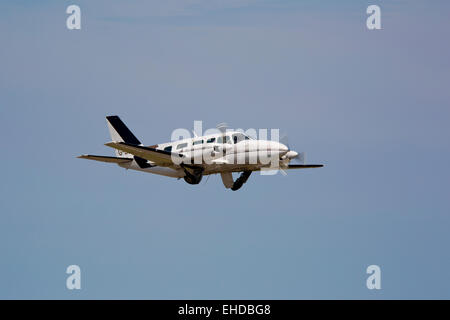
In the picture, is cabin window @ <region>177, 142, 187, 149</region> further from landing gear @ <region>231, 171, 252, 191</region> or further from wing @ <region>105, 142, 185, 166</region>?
landing gear @ <region>231, 171, 252, 191</region>

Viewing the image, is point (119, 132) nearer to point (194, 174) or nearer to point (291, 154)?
point (194, 174)

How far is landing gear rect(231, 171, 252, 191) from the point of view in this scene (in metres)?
88.5

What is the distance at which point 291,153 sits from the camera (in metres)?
85.8

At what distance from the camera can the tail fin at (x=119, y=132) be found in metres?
92.0

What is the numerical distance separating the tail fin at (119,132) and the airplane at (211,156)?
8.73 feet

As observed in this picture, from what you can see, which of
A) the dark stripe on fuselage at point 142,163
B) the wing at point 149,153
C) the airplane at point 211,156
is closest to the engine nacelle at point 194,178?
the airplane at point 211,156

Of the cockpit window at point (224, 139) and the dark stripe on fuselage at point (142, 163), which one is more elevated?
the cockpit window at point (224, 139)

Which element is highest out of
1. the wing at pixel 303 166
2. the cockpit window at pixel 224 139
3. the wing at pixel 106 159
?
the cockpit window at pixel 224 139

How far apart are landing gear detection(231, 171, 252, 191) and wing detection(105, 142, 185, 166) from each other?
4849mm

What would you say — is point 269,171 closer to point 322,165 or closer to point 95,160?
point 322,165

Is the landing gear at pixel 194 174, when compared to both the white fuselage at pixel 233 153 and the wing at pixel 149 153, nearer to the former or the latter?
the white fuselage at pixel 233 153

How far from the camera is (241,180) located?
291 ft

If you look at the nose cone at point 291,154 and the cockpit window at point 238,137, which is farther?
the nose cone at point 291,154
